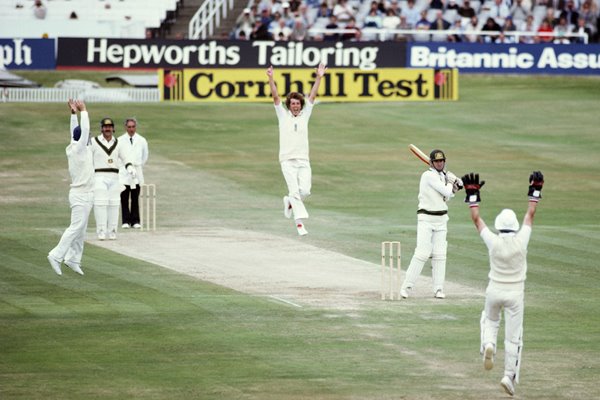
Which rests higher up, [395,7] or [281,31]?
[395,7]


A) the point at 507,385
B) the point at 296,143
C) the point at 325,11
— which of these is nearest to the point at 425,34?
the point at 325,11

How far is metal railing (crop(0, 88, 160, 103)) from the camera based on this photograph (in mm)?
49281

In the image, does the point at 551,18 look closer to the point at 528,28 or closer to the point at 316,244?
the point at 528,28

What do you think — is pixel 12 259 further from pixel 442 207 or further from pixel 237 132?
pixel 237 132

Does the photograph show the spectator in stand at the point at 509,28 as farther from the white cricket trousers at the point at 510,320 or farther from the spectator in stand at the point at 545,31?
the white cricket trousers at the point at 510,320

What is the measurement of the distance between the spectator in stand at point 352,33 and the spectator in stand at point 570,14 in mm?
8002

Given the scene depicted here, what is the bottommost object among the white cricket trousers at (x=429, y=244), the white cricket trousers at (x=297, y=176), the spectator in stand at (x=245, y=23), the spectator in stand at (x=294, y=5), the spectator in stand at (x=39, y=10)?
the white cricket trousers at (x=429, y=244)

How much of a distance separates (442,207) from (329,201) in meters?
14.8

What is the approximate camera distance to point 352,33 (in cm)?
5244

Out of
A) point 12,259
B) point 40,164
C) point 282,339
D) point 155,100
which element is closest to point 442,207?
point 282,339

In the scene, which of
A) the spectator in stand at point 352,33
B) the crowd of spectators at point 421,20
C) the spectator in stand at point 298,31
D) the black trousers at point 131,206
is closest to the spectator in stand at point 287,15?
the crowd of spectators at point 421,20

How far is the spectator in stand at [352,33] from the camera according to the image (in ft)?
171

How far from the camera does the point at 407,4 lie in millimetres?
54500

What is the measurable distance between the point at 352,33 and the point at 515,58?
6.25m
